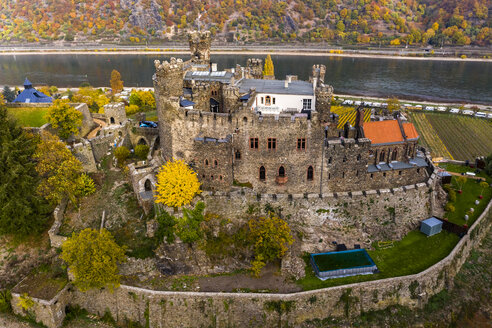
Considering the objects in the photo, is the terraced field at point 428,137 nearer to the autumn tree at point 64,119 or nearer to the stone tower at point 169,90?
the stone tower at point 169,90

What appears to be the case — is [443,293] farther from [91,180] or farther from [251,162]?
[91,180]

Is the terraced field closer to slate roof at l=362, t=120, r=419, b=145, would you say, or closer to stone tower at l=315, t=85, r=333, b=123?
slate roof at l=362, t=120, r=419, b=145

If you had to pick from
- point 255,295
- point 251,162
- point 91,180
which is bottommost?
point 255,295

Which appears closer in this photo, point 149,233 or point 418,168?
point 149,233

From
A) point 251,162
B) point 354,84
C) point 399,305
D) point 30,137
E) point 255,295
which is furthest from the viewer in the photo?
point 354,84

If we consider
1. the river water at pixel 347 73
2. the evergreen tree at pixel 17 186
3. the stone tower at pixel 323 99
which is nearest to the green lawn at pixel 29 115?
the evergreen tree at pixel 17 186

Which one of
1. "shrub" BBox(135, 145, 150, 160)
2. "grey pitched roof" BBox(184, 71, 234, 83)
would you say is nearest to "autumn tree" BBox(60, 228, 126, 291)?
"shrub" BBox(135, 145, 150, 160)

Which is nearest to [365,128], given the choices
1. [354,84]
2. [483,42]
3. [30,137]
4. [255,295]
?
[255,295]

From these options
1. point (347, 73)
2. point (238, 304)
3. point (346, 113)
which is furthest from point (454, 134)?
point (347, 73)
